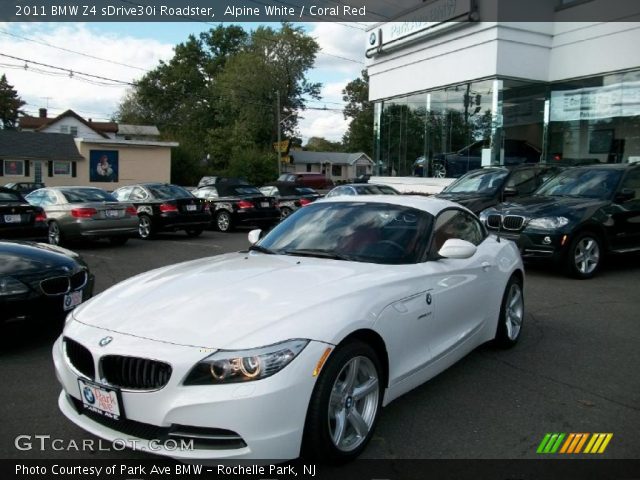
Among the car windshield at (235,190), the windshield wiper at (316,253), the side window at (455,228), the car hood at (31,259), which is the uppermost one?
the car windshield at (235,190)

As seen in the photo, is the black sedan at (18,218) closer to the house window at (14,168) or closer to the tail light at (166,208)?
the tail light at (166,208)

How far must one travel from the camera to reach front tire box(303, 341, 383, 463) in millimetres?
2861

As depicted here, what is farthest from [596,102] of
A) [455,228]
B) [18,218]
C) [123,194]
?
[18,218]

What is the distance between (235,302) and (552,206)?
736 centimetres

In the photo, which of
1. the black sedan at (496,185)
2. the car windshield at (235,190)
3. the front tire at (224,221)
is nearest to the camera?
the black sedan at (496,185)

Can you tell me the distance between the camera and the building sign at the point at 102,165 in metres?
38.0

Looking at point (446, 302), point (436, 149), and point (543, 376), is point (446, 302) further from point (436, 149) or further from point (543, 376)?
point (436, 149)

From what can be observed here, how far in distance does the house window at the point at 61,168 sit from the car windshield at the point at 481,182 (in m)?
31.5

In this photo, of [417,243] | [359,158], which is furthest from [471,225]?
[359,158]

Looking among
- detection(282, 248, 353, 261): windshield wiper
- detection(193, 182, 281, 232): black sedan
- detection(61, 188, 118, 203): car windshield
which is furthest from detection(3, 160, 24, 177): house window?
detection(282, 248, 353, 261): windshield wiper

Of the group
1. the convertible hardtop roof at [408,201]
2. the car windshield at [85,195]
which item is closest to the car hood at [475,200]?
the convertible hardtop roof at [408,201]

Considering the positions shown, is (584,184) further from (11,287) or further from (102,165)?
(102,165)

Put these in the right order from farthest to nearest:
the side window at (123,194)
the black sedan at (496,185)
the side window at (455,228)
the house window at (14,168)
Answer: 1. the house window at (14,168)
2. the side window at (123,194)
3. the black sedan at (496,185)
4. the side window at (455,228)

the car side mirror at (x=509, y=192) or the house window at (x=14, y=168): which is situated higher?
the house window at (x=14, y=168)
